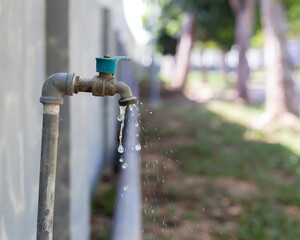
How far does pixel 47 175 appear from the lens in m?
1.65

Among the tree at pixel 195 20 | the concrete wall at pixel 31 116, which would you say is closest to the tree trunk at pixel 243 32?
the tree at pixel 195 20

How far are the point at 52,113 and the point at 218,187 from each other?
471cm

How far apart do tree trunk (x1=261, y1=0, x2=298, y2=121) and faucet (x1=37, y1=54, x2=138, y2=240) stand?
30.2 ft

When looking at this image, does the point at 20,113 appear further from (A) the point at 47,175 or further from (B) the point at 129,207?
(B) the point at 129,207

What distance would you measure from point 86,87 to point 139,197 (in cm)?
385

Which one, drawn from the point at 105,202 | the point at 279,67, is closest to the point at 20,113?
the point at 105,202

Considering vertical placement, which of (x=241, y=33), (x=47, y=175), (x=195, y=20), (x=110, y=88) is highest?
(x=195, y=20)

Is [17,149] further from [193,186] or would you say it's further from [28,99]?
[193,186]

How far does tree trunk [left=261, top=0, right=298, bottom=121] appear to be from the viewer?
10.4m

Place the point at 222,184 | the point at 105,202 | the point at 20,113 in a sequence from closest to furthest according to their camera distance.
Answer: the point at 20,113 → the point at 105,202 → the point at 222,184

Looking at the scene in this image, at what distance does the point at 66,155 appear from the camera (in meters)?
3.15

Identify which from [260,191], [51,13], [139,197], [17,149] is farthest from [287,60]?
[17,149]

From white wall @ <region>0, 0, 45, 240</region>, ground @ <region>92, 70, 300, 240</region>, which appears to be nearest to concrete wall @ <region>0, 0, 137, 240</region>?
white wall @ <region>0, 0, 45, 240</region>

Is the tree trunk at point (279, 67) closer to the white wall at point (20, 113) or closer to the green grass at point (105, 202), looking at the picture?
the green grass at point (105, 202)
